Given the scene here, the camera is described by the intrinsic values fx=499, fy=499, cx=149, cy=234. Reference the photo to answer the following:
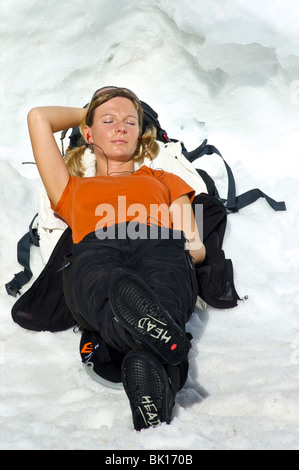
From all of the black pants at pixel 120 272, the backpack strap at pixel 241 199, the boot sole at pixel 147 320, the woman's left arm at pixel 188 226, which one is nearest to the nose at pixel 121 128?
the woman's left arm at pixel 188 226

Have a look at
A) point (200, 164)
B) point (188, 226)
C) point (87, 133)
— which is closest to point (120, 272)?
point (188, 226)

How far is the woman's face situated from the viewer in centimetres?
240

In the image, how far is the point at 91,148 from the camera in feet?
8.47

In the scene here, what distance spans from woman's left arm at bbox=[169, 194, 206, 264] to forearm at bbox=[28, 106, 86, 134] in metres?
0.66

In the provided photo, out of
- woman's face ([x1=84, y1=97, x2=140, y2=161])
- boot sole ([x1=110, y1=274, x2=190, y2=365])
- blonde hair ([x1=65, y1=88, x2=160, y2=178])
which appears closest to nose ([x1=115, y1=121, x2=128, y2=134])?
woman's face ([x1=84, y1=97, x2=140, y2=161])

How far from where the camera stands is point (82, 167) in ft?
8.54

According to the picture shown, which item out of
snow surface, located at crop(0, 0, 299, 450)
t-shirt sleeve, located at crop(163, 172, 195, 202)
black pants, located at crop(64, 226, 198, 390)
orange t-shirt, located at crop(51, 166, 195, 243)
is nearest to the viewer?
snow surface, located at crop(0, 0, 299, 450)

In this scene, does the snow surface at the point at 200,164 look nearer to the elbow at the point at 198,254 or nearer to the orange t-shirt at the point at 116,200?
the elbow at the point at 198,254

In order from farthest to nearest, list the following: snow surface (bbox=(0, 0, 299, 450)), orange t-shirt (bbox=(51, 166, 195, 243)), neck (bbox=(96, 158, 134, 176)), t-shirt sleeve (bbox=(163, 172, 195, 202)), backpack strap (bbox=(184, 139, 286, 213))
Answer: backpack strap (bbox=(184, 139, 286, 213)) < neck (bbox=(96, 158, 134, 176)) < t-shirt sleeve (bbox=(163, 172, 195, 202)) < orange t-shirt (bbox=(51, 166, 195, 243)) < snow surface (bbox=(0, 0, 299, 450))

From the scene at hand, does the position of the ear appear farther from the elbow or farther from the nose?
the elbow

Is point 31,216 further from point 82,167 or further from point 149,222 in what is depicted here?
point 149,222

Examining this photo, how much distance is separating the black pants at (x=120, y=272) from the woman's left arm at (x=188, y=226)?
0.20 metres
